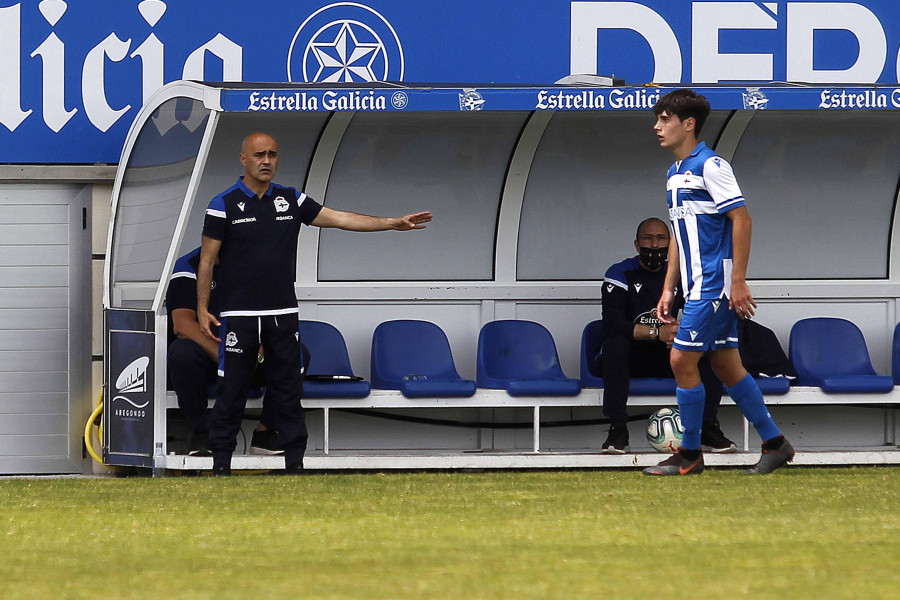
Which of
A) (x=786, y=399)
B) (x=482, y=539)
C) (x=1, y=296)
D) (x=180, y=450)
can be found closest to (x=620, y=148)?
(x=786, y=399)

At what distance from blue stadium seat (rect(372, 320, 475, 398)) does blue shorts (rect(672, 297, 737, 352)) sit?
2.21 meters

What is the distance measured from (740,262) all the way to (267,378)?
7.99ft

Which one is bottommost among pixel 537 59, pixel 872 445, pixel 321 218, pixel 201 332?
pixel 872 445

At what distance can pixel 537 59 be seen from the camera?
860 centimetres

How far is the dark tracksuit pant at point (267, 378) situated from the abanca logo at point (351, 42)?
2199 mm

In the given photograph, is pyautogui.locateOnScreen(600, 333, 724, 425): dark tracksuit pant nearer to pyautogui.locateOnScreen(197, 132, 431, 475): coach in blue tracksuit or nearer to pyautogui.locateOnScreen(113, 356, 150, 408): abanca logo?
pyautogui.locateOnScreen(197, 132, 431, 475): coach in blue tracksuit

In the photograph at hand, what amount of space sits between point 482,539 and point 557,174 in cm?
450

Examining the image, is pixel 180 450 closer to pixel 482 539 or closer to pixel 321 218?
pixel 321 218

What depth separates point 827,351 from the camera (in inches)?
332

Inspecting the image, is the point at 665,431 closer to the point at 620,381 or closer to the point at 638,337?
the point at 620,381

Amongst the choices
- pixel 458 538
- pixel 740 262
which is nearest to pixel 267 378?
pixel 740 262

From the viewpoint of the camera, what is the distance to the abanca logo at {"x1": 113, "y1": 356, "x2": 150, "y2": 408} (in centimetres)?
741

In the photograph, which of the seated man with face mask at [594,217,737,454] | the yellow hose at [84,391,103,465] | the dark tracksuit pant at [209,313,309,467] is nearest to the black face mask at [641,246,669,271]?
the seated man with face mask at [594,217,737,454]

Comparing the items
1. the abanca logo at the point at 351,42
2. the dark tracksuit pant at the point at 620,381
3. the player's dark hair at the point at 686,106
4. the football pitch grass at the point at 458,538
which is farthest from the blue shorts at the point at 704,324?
the abanca logo at the point at 351,42
